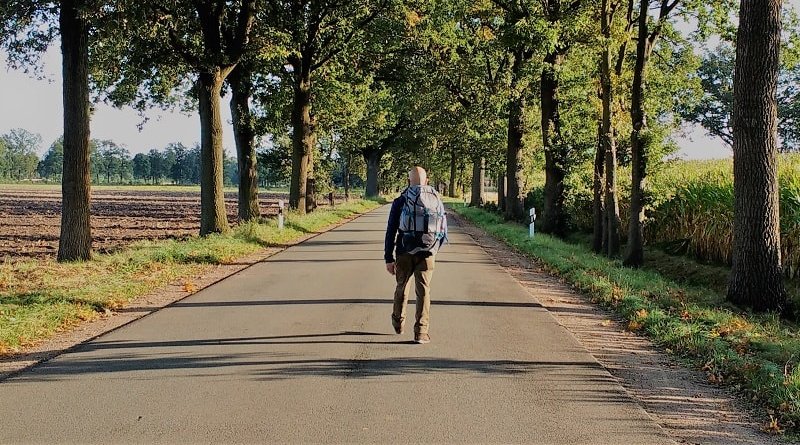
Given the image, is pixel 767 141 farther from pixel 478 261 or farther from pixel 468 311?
pixel 478 261

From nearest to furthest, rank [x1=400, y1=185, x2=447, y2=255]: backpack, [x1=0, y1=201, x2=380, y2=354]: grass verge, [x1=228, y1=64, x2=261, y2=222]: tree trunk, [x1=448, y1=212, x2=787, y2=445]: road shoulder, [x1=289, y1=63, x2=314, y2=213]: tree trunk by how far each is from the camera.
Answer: [x1=448, y1=212, x2=787, y2=445]: road shoulder → [x1=400, y1=185, x2=447, y2=255]: backpack → [x1=0, y1=201, x2=380, y2=354]: grass verge → [x1=228, y1=64, x2=261, y2=222]: tree trunk → [x1=289, y1=63, x2=314, y2=213]: tree trunk

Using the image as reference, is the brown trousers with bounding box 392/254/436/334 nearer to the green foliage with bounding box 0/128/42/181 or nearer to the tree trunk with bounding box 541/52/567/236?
the tree trunk with bounding box 541/52/567/236

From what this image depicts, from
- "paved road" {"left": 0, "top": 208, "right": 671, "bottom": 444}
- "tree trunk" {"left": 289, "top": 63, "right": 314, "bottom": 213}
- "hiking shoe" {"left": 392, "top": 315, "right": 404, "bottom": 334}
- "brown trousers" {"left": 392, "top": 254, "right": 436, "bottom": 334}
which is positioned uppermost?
"tree trunk" {"left": 289, "top": 63, "right": 314, "bottom": 213}

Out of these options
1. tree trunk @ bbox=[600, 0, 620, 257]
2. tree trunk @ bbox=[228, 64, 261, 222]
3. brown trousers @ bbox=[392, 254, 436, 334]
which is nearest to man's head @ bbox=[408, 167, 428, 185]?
brown trousers @ bbox=[392, 254, 436, 334]

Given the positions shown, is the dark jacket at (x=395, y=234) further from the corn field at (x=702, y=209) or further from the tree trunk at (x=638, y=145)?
the tree trunk at (x=638, y=145)

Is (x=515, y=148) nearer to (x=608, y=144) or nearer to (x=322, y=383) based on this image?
(x=608, y=144)

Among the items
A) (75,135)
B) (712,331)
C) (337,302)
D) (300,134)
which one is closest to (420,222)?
(337,302)

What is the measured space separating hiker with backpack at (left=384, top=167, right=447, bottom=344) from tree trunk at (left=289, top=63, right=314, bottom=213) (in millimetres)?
21020

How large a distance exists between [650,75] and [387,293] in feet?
36.7

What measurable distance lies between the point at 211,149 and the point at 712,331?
46.7ft

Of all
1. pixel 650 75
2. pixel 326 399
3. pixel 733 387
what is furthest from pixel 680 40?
pixel 326 399

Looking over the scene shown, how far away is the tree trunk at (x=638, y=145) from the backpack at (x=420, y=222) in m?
9.43

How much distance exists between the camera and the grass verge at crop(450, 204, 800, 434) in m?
6.03

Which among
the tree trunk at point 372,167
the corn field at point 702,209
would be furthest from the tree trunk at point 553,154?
the tree trunk at point 372,167
